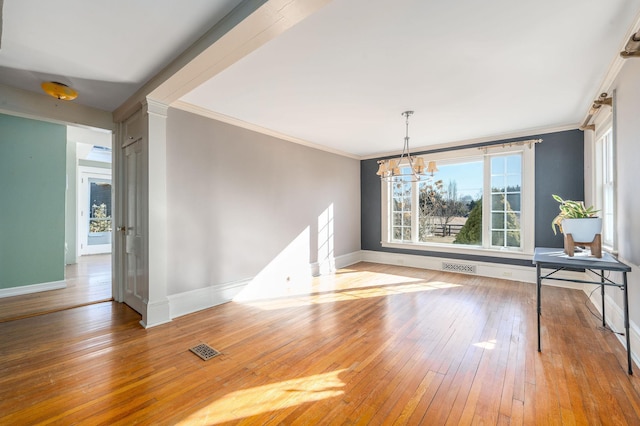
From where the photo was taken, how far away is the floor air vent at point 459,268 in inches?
208

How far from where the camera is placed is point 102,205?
8141 mm

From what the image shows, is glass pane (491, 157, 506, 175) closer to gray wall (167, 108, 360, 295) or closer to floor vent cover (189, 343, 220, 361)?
gray wall (167, 108, 360, 295)

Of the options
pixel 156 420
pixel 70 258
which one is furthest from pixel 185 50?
pixel 70 258

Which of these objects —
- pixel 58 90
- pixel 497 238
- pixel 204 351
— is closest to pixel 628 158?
pixel 497 238

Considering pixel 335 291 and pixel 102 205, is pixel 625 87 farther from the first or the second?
pixel 102 205

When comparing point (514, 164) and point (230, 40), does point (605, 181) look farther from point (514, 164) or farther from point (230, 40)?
point (230, 40)

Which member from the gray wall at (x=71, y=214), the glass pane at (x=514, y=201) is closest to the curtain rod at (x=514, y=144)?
the glass pane at (x=514, y=201)

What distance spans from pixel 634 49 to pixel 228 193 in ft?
13.7

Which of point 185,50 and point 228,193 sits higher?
point 185,50

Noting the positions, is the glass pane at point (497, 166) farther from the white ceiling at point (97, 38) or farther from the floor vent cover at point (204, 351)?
the floor vent cover at point (204, 351)

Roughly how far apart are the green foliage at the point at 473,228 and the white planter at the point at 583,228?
291 centimetres

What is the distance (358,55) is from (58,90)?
3.05 metres

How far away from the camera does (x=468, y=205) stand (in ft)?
18.0

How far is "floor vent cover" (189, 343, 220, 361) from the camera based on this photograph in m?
2.40
